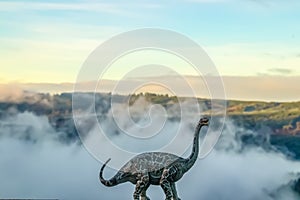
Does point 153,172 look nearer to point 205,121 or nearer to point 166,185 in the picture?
point 166,185

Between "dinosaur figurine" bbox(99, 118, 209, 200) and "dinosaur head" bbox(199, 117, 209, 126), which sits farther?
"dinosaur head" bbox(199, 117, 209, 126)

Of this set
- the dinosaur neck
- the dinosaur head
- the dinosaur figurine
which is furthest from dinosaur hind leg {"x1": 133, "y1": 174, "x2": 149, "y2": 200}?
the dinosaur head

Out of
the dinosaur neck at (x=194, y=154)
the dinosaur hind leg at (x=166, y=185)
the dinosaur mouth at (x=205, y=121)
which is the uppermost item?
the dinosaur mouth at (x=205, y=121)

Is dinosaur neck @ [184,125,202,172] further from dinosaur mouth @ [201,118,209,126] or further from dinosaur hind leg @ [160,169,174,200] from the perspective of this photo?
dinosaur hind leg @ [160,169,174,200]

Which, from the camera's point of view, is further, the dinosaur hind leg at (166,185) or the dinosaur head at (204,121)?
the dinosaur head at (204,121)

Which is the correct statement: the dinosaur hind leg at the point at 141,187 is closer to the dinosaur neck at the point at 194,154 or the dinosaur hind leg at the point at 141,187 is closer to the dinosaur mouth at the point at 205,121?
the dinosaur neck at the point at 194,154

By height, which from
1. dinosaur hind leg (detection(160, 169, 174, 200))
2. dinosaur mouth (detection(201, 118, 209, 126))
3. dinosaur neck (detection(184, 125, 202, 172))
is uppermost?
dinosaur mouth (detection(201, 118, 209, 126))

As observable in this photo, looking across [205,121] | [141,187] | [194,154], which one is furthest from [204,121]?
[141,187]

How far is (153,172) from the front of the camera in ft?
31.6

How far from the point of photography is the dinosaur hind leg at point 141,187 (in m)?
9.56

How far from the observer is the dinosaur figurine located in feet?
31.4

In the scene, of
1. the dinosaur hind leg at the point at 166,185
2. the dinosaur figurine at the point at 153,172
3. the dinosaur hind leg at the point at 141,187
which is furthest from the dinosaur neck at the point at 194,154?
the dinosaur hind leg at the point at 141,187

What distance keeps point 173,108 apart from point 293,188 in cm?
1301

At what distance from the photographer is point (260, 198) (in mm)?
22781
